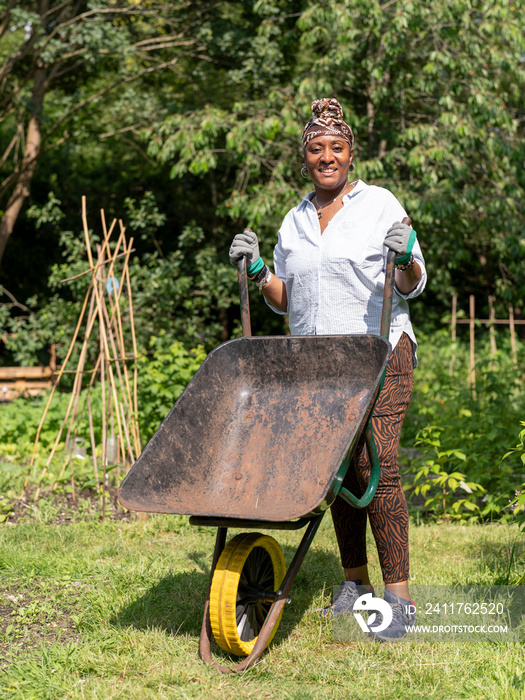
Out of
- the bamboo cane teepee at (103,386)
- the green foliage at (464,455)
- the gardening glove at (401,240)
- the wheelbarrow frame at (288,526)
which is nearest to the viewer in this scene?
the wheelbarrow frame at (288,526)

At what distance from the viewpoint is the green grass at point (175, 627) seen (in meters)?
1.95

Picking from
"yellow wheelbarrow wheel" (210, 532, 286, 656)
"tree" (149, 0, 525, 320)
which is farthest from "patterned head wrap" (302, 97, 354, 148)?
"tree" (149, 0, 525, 320)

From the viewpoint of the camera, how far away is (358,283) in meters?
2.28

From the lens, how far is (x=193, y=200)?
10.3 meters

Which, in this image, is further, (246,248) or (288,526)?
(246,248)

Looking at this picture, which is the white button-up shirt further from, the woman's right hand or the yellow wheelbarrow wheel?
the yellow wheelbarrow wheel

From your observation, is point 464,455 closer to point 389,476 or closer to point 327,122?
point 389,476

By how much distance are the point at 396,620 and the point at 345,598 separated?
25cm

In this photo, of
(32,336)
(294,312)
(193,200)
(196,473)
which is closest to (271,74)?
(193,200)

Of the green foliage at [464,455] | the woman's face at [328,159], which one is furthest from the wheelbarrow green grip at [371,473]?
the green foliage at [464,455]

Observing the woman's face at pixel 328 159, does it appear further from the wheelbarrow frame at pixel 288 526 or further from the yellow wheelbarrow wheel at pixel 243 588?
the yellow wheelbarrow wheel at pixel 243 588

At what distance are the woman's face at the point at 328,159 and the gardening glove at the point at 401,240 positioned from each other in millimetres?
300

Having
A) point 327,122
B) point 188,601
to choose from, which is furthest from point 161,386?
point 327,122

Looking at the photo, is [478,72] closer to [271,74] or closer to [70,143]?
[271,74]
